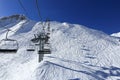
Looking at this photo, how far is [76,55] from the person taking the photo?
108 feet

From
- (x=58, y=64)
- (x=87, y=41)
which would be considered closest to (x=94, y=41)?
(x=87, y=41)

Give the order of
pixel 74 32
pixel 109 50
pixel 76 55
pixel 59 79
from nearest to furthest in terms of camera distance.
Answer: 1. pixel 59 79
2. pixel 76 55
3. pixel 109 50
4. pixel 74 32

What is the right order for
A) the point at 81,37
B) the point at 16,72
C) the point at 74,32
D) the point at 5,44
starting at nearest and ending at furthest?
the point at 16,72 → the point at 5,44 → the point at 81,37 → the point at 74,32

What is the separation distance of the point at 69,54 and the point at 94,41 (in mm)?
12146

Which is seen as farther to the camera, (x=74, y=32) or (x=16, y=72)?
(x=74, y=32)

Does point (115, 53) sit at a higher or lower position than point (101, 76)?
higher

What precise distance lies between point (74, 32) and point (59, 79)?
30777 millimetres

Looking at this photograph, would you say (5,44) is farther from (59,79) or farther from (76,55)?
(59,79)

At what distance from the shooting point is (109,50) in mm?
36656

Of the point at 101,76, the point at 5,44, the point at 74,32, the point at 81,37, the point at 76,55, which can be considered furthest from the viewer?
the point at 74,32

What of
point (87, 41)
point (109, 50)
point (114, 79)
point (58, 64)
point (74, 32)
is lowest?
point (114, 79)

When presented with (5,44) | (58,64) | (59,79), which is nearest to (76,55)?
Result: (58,64)

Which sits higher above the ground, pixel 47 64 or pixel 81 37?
pixel 81 37

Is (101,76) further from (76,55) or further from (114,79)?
(76,55)
